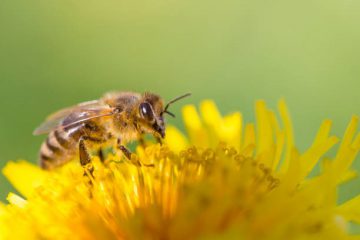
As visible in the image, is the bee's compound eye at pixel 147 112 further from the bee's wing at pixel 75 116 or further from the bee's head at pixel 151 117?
the bee's wing at pixel 75 116

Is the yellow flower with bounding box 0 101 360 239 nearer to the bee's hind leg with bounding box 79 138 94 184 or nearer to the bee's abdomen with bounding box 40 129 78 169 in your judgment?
the bee's hind leg with bounding box 79 138 94 184

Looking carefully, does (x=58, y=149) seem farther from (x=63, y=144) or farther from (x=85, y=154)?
(x=85, y=154)

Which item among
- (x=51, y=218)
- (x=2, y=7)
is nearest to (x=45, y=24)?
(x=2, y=7)

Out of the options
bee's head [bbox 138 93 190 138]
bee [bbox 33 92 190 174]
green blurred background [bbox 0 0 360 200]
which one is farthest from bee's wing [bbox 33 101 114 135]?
green blurred background [bbox 0 0 360 200]

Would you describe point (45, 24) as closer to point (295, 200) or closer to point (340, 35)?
point (340, 35)

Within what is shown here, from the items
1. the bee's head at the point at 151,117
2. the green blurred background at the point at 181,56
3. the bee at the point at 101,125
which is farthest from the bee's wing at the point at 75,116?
the green blurred background at the point at 181,56

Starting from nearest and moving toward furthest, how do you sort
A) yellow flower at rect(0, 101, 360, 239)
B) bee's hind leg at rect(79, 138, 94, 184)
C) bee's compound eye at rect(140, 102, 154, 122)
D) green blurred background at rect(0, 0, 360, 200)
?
1. yellow flower at rect(0, 101, 360, 239)
2. bee's hind leg at rect(79, 138, 94, 184)
3. bee's compound eye at rect(140, 102, 154, 122)
4. green blurred background at rect(0, 0, 360, 200)

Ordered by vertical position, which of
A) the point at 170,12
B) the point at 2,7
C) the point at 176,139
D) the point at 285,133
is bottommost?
the point at 285,133
